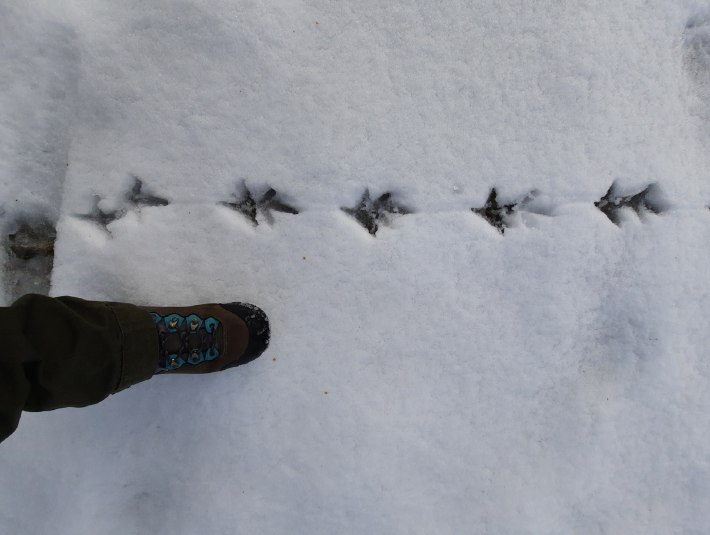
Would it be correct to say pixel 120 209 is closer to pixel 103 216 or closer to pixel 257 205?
pixel 103 216

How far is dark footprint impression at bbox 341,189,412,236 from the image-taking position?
1538 millimetres

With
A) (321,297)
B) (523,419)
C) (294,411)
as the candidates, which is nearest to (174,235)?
(321,297)

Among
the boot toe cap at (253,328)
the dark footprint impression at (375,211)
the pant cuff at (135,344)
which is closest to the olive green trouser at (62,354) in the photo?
the pant cuff at (135,344)

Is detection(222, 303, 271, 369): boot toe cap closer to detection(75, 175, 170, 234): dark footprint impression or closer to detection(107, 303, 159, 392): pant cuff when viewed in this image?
detection(107, 303, 159, 392): pant cuff

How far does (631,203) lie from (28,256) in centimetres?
181

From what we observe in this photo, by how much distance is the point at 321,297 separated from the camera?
4.97 ft

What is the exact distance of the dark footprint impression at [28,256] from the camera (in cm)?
154

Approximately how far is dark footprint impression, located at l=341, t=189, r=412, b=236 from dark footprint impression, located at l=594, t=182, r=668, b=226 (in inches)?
23.9

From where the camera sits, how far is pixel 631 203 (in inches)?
61.9

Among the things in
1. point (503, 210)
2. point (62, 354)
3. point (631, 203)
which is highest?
point (631, 203)

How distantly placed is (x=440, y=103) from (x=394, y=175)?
252 mm

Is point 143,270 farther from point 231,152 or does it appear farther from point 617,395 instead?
point 617,395

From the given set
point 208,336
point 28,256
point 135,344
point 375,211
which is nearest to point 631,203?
point 375,211

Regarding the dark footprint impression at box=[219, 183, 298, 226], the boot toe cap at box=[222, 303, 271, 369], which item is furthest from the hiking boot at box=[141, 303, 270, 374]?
the dark footprint impression at box=[219, 183, 298, 226]
